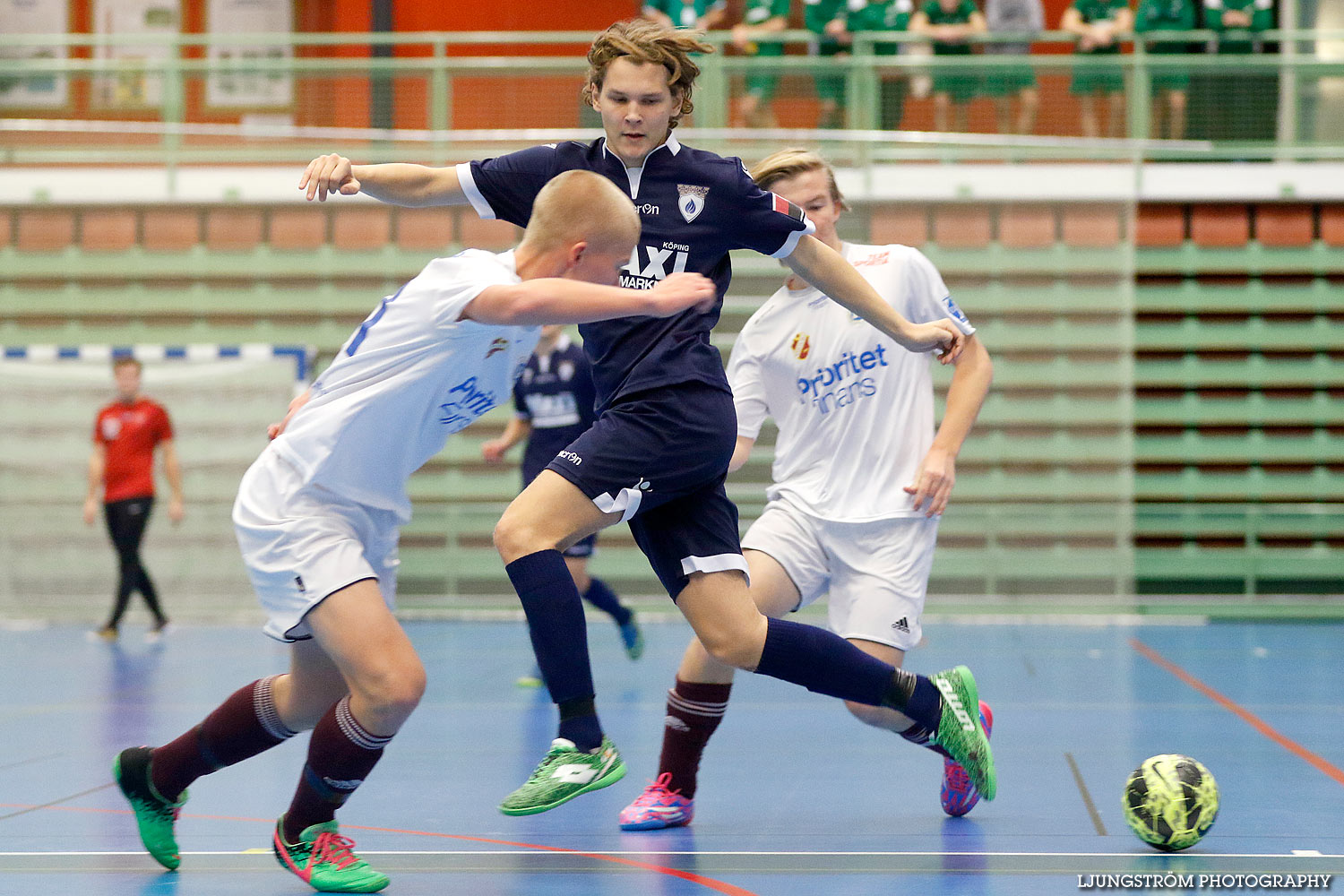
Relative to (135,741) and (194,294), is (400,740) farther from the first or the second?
(194,294)

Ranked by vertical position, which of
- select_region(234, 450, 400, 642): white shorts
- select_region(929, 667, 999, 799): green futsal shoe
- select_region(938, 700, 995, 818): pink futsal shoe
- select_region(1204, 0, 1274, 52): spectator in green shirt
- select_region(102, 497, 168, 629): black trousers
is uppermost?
select_region(1204, 0, 1274, 52): spectator in green shirt

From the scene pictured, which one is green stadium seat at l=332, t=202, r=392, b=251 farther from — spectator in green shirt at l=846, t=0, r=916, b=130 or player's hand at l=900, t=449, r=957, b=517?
player's hand at l=900, t=449, r=957, b=517

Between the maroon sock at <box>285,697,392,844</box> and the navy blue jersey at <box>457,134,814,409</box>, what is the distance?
0.98 meters

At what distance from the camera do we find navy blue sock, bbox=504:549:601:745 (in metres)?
3.11

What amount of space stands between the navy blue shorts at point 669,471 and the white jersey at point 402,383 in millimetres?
291

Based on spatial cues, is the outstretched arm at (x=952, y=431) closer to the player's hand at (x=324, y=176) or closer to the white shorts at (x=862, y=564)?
the white shorts at (x=862, y=564)

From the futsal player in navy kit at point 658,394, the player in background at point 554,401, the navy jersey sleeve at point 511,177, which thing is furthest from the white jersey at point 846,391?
the player in background at point 554,401

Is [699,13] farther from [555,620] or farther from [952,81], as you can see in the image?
[555,620]

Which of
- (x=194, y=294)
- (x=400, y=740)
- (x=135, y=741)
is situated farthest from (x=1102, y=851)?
(x=194, y=294)

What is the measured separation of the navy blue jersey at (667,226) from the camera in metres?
3.33

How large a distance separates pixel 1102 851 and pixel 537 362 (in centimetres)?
458

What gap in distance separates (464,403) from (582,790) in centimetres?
92

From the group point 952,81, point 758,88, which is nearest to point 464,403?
point 758,88

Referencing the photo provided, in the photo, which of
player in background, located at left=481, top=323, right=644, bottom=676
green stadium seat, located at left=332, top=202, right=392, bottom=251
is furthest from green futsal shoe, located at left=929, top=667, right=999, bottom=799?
green stadium seat, located at left=332, top=202, right=392, bottom=251
